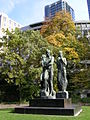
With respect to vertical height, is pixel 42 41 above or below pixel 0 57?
above

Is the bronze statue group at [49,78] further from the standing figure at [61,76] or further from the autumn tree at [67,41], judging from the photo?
the autumn tree at [67,41]

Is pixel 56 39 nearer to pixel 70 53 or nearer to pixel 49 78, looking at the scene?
pixel 70 53

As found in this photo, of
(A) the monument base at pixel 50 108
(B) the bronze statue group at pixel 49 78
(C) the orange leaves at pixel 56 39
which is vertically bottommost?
(A) the monument base at pixel 50 108

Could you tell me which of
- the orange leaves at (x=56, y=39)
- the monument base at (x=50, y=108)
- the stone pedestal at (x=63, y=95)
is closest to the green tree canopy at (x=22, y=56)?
the orange leaves at (x=56, y=39)

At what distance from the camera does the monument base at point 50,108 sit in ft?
38.8

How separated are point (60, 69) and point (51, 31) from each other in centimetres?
1620

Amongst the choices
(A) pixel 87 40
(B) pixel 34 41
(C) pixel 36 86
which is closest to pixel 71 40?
(A) pixel 87 40

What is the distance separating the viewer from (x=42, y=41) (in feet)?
87.6

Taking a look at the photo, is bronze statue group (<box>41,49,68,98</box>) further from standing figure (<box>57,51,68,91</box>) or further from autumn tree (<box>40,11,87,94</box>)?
autumn tree (<box>40,11,87,94</box>)

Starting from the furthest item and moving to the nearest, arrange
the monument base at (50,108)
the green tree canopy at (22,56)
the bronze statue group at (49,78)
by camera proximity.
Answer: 1. the green tree canopy at (22,56)
2. the bronze statue group at (49,78)
3. the monument base at (50,108)

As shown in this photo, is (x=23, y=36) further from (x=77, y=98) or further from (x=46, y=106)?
(x=46, y=106)

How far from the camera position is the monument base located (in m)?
11.8

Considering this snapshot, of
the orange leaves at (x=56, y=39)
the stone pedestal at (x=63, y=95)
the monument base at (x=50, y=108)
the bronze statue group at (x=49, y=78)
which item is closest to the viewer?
the monument base at (x=50, y=108)

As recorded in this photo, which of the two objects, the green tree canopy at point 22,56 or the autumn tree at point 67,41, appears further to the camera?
the autumn tree at point 67,41
